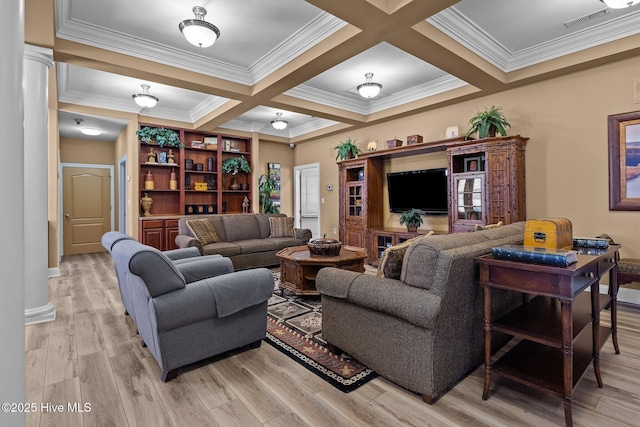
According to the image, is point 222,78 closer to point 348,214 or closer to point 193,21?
point 193,21

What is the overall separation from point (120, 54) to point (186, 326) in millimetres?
3413

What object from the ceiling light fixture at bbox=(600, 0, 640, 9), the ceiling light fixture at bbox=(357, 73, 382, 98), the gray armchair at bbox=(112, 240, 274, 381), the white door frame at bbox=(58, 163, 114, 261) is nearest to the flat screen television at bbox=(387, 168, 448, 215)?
the ceiling light fixture at bbox=(357, 73, 382, 98)

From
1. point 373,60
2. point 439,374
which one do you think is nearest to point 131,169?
point 373,60

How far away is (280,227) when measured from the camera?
20.2 ft

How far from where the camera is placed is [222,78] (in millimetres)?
4523

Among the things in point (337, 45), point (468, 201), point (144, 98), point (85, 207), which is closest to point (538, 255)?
point (337, 45)

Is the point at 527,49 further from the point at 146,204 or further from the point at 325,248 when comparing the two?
the point at 146,204

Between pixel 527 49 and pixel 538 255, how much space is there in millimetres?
3580

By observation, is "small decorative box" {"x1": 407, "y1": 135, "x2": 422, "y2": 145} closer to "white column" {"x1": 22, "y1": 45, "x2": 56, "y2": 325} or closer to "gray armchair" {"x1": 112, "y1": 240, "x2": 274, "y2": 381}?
"gray armchair" {"x1": 112, "y1": 240, "x2": 274, "y2": 381}

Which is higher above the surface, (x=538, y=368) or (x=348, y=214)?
(x=348, y=214)

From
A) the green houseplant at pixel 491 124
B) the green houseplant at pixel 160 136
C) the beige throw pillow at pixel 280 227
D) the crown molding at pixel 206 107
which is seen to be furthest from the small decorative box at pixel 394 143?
the green houseplant at pixel 160 136

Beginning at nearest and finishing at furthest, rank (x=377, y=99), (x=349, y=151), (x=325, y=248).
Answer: (x=325, y=248) < (x=377, y=99) < (x=349, y=151)

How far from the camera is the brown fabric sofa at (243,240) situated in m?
5.08

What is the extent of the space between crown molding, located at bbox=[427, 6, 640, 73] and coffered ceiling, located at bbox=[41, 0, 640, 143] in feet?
A: 0.04
